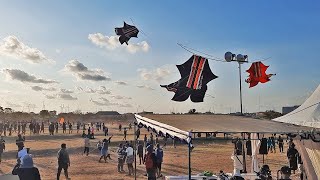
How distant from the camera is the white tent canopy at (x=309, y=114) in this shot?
12.2m

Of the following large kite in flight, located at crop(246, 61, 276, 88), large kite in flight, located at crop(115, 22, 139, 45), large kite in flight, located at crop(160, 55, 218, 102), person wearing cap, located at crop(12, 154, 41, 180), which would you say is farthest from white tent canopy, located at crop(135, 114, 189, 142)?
large kite in flight, located at crop(246, 61, 276, 88)

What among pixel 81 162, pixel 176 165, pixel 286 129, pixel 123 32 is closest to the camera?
pixel 286 129

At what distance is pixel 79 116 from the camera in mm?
178875

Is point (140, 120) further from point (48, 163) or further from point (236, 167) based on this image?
point (48, 163)

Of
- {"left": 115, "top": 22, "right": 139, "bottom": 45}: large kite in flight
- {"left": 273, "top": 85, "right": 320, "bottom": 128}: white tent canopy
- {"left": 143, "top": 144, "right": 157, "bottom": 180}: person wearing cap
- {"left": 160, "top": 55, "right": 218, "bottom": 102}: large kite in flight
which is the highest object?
{"left": 115, "top": 22, "right": 139, "bottom": 45}: large kite in flight

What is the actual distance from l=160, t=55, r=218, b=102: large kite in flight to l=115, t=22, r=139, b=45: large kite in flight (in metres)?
3.06

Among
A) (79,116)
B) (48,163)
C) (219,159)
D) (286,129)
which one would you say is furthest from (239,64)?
(79,116)

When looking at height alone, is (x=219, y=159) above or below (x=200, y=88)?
below

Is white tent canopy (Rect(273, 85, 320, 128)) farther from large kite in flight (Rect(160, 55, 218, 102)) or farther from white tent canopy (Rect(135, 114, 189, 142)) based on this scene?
white tent canopy (Rect(135, 114, 189, 142))

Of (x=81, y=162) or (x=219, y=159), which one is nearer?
(x=81, y=162)

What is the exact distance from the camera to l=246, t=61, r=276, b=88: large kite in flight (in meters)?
19.8

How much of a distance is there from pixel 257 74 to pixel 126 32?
6.89 m

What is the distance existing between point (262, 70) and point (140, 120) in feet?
24.6

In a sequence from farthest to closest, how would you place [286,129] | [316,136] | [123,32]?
1. [123,32]
2. [286,129]
3. [316,136]
